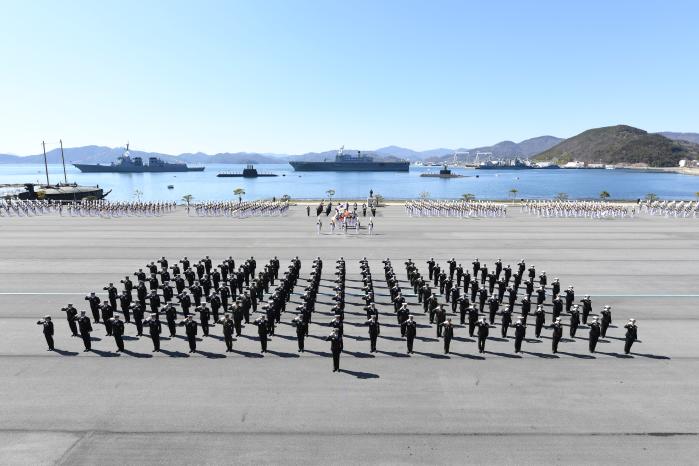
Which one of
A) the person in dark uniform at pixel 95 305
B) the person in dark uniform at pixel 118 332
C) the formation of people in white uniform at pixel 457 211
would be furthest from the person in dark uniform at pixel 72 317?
the formation of people in white uniform at pixel 457 211

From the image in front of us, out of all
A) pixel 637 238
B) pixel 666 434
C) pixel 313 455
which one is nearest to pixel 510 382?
pixel 666 434

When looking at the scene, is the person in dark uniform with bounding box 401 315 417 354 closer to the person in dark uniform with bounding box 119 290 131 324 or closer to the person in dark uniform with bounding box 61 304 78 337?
the person in dark uniform with bounding box 119 290 131 324

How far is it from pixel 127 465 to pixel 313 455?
3.22m

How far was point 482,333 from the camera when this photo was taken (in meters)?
11.7

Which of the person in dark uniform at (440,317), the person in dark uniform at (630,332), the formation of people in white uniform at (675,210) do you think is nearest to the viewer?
the person in dark uniform at (630,332)

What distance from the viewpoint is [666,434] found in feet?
27.3

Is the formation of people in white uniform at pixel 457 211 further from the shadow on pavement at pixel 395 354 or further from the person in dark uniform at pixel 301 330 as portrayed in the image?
the person in dark uniform at pixel 301 330

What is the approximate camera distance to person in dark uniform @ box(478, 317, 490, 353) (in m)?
11.6

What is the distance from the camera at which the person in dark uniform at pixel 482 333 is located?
38.1 feet

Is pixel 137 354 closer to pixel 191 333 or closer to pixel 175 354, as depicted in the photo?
pixel 175 354

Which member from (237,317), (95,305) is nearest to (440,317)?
(237,317)

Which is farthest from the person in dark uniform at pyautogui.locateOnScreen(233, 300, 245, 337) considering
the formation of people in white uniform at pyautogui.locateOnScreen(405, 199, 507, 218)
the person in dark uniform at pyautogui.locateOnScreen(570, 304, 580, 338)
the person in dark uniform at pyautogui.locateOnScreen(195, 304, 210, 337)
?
the formation of people in white uniform at pyautogui.locateOnScreen(405, 199, 507, 218)

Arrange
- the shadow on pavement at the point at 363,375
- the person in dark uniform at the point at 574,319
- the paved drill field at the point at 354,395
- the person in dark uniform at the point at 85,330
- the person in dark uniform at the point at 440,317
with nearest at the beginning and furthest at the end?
the paved drill field at the point at 354,395
the shadow on pavement at the point at 363,375
the person in dark uniform at the point at 85,330
the person in dark uniform at the point at 440,317
the person in dark uniform at the point at 574,319

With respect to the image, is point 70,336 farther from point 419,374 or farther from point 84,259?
point 84,259
